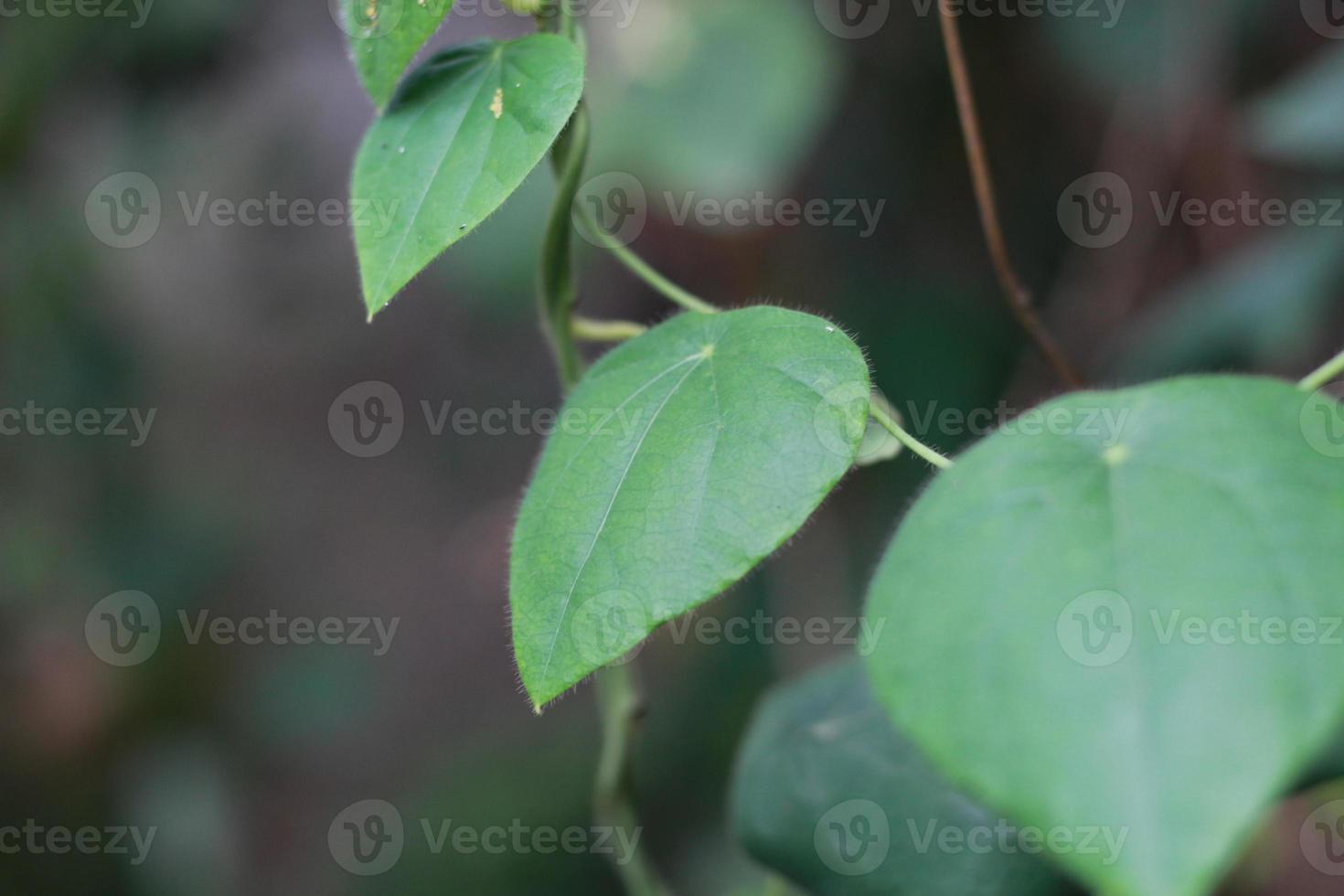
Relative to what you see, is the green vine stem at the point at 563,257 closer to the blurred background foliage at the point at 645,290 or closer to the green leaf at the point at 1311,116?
the blurred background foliage at the point at 645,290

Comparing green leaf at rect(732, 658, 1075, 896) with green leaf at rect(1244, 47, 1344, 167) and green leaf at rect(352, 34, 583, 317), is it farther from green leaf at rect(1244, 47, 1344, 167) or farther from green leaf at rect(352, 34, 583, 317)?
green leaf at rect(1244, 47, 1344, 167)

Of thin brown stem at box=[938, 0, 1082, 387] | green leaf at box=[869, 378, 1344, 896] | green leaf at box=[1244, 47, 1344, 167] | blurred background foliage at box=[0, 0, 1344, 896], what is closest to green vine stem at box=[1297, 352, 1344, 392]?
green leaf at box=[869, 378, 1344, 896]

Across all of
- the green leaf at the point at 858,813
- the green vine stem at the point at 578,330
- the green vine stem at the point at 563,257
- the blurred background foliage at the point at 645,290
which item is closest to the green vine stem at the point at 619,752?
the green vine stem at the point at 578,330

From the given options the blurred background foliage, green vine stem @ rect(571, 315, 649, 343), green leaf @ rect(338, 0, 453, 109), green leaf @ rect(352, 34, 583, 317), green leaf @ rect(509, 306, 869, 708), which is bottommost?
the blurred background foliage

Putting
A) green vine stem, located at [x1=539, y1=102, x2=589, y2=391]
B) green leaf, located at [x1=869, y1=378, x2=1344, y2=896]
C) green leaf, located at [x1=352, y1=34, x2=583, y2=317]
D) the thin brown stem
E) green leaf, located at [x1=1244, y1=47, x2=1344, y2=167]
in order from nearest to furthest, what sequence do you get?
1. green leaf, located at [x1=869, y1=378, x2=1344, y2=896]
2. green leaf, located at [x1=352, y1=34, x2=583, y2=317]
3. green vine stem, located at [x1=539, y1=102, x2=589, y2=391]
4. the thin brown stem
5. green leaf, located at [x1=1244, y1=47, x2=1344, y2=167]

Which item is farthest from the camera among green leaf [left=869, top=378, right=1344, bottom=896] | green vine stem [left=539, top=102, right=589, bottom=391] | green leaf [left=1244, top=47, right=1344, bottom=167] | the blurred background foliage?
the blurred background foliage

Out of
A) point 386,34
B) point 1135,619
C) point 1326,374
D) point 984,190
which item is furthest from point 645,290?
point 1135,619

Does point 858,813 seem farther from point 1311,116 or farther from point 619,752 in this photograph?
point 1311,116
